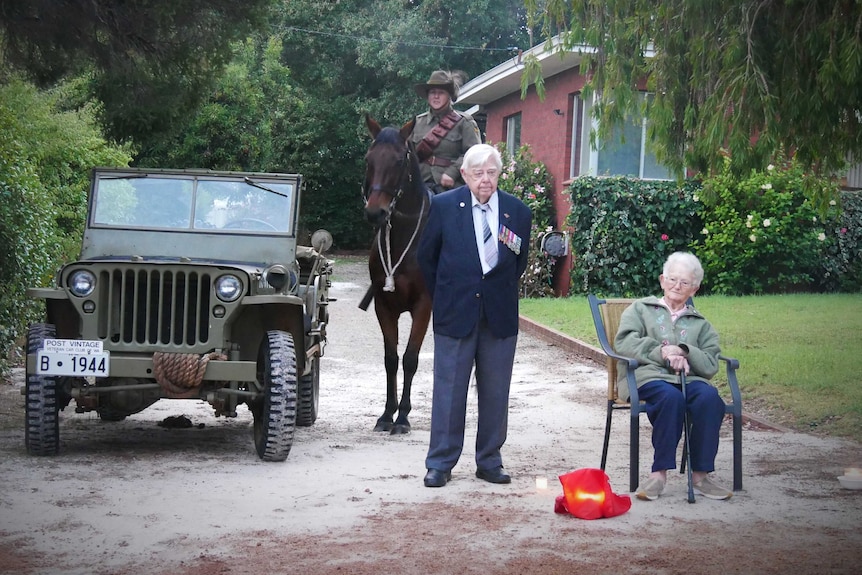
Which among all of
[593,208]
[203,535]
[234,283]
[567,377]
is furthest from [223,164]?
[203,535]

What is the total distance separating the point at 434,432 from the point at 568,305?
12.9m

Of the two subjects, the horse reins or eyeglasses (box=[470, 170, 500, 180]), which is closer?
eyeglasses (box=[470, 170, 500, 180])

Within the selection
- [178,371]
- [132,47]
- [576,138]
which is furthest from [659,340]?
[576,138]

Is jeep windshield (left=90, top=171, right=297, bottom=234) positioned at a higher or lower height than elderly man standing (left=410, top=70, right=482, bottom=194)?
lower

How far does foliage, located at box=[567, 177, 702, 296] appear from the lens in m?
20.6

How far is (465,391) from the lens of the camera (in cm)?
722

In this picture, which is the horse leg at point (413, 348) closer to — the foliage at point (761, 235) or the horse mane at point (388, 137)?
the horse mane at point (388, 137)

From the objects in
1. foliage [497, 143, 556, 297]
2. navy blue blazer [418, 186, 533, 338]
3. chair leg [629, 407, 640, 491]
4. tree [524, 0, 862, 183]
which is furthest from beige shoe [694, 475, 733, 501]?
foliage [497, 143, 556, 297]

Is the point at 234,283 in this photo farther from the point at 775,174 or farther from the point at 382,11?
the point at 382,11

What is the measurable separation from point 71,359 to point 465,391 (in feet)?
8.38

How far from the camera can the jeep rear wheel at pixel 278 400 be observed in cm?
762

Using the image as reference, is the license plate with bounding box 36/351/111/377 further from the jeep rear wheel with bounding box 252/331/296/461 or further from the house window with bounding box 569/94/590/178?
the house window with bounding box 569/94/590/178

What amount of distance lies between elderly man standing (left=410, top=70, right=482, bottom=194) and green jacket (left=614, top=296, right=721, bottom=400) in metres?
3.35

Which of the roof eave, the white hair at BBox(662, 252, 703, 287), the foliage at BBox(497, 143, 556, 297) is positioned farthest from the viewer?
the foliage at BBox(497, 143, 556, 297)
